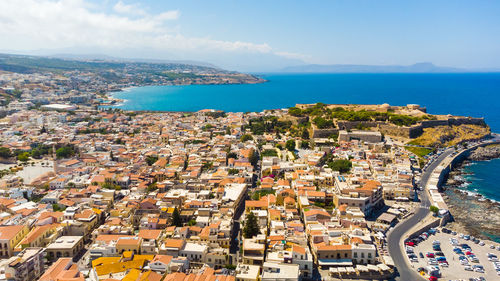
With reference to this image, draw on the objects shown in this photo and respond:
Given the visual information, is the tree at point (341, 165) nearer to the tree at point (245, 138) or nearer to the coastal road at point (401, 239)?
the coastal road at point (401, 239)

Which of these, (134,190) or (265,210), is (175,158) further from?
(265,210)

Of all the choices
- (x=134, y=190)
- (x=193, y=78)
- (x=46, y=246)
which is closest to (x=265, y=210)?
(x=134, y=190)

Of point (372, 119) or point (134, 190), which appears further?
point (372, 119)

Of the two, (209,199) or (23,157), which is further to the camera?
(23,157)

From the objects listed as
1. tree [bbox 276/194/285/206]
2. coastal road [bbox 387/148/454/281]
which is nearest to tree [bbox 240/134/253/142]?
tree [bbox 276/194/285/206]

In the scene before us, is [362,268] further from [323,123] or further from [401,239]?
[323,123]

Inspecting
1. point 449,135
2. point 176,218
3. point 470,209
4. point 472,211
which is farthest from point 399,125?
point 176,218
